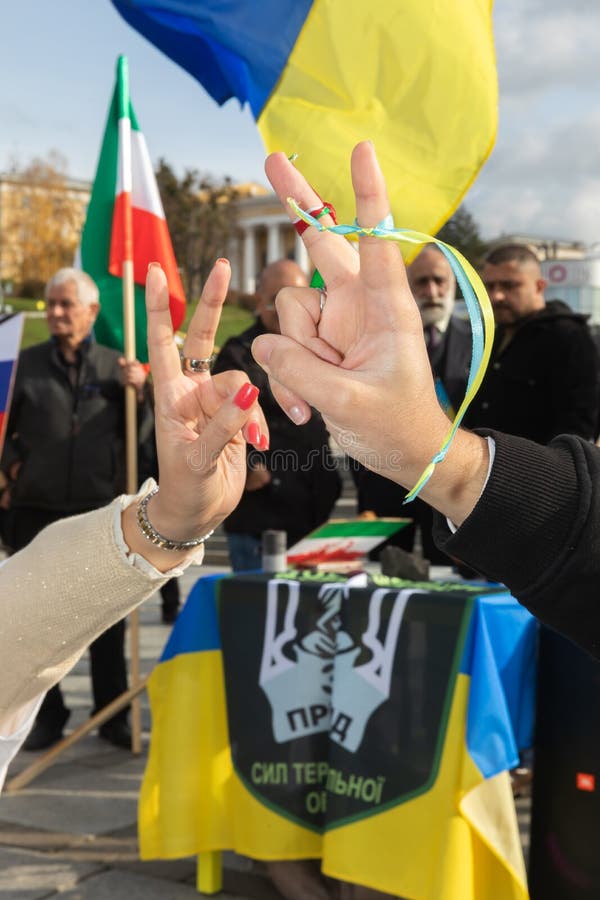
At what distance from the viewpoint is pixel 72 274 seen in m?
5.21

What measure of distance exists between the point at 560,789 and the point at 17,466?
3.13 m

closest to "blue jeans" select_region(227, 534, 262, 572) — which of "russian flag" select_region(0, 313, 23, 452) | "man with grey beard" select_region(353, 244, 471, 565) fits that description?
"man with grey beard" select_region(353, 244, 471, 565)

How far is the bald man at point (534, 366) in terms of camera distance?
4.59 metres

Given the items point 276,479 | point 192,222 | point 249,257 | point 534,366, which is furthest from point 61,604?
point 249,257

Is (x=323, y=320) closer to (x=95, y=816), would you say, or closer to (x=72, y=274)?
(x=95, y=816)

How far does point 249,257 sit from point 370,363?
94.6m

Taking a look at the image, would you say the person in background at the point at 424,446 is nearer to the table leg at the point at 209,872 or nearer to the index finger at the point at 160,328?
the index finger at the point at 160,328

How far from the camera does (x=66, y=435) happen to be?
5.19 metres

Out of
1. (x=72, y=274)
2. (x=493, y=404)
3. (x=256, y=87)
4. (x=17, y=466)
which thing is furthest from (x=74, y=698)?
(x=256, y=87)

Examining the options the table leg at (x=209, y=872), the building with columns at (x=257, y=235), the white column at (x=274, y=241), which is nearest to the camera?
the table leg at (x=209, y=872)

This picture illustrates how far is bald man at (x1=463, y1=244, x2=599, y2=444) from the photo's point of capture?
181 inches

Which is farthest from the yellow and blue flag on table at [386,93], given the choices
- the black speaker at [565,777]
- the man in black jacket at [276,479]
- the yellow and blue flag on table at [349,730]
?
the man in black jacket at [276,479]

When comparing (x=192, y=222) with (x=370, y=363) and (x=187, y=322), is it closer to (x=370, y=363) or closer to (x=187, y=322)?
(x=187, y=322)

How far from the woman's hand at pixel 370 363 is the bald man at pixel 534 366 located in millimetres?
3474
